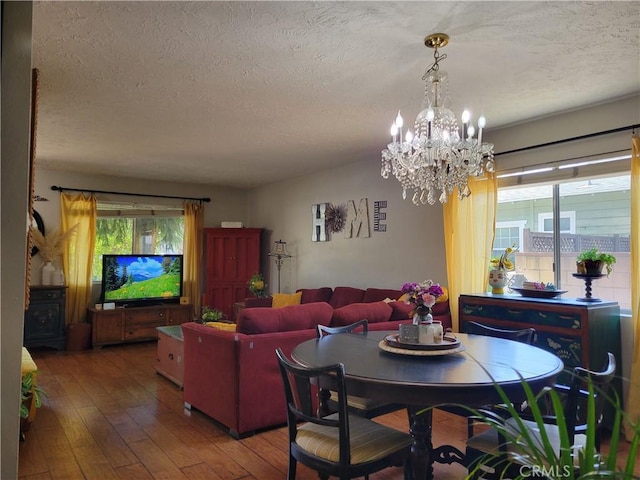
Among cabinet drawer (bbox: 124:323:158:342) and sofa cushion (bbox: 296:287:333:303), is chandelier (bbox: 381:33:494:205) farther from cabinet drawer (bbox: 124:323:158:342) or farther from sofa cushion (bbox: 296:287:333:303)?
cabinet drawer (bbox: 124:323:158:342)

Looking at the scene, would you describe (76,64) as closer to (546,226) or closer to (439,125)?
(439,125)

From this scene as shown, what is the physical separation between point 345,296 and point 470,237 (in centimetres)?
186

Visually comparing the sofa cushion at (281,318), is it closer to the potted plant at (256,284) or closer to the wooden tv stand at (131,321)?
the potted plant at (256,284)

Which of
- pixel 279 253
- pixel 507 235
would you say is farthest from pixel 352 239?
pixel 507 235

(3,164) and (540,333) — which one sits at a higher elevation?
(3,164)

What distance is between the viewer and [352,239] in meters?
5.79

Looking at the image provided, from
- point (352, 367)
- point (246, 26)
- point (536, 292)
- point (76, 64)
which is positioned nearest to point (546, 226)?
point (536, 292)

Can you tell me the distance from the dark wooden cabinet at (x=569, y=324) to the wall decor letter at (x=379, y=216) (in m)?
2.01

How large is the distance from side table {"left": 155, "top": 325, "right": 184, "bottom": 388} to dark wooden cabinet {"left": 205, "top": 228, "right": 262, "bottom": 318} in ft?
8.04

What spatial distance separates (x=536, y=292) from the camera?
134 inches

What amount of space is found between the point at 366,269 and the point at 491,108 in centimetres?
260

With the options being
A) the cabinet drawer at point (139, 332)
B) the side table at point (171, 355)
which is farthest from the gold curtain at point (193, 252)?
the side table at point (171, 355)

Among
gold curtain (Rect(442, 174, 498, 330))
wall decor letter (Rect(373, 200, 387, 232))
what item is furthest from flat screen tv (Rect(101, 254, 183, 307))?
gold curtain (Rect(442, 174, 498, 330))

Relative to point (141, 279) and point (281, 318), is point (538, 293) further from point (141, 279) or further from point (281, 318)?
point (141, 279)
